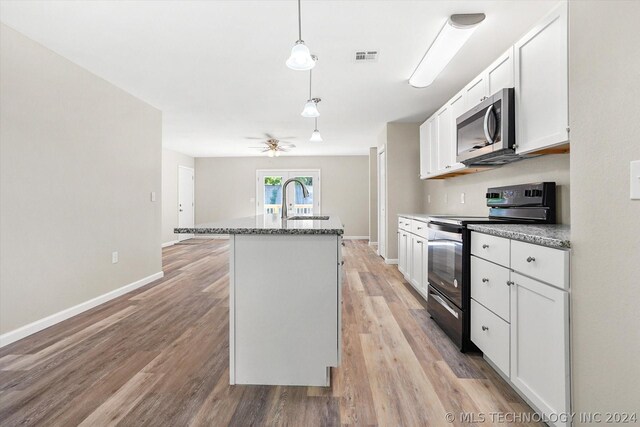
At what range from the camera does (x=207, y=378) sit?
1864mm

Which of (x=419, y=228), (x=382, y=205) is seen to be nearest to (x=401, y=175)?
(x=382, y=205)

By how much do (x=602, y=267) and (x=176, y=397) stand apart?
2.04m

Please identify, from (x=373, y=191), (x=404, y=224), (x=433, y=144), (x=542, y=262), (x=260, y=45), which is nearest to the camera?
(x=542, y=262)

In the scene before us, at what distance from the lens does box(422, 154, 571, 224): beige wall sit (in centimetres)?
204

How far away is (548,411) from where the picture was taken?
139 cm

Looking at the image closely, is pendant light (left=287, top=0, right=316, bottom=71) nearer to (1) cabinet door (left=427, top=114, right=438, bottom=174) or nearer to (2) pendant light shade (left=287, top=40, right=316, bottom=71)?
(2) pendant light shade (left=287, top=40, right=316, bottom=71)

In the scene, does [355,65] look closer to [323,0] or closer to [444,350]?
[323,0]

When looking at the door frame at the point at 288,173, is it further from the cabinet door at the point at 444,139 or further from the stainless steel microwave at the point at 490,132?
the stainless steel microwave at the point at 490,132

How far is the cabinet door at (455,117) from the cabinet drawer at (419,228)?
682 millimetres

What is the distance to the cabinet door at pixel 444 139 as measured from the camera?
11.1 ft

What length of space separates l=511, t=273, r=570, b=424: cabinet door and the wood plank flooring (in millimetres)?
198

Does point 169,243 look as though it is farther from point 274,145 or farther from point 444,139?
point 444,139

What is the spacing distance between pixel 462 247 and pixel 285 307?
1.28 metres

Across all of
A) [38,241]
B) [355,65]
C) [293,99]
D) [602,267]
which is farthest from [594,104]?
[38,241]
